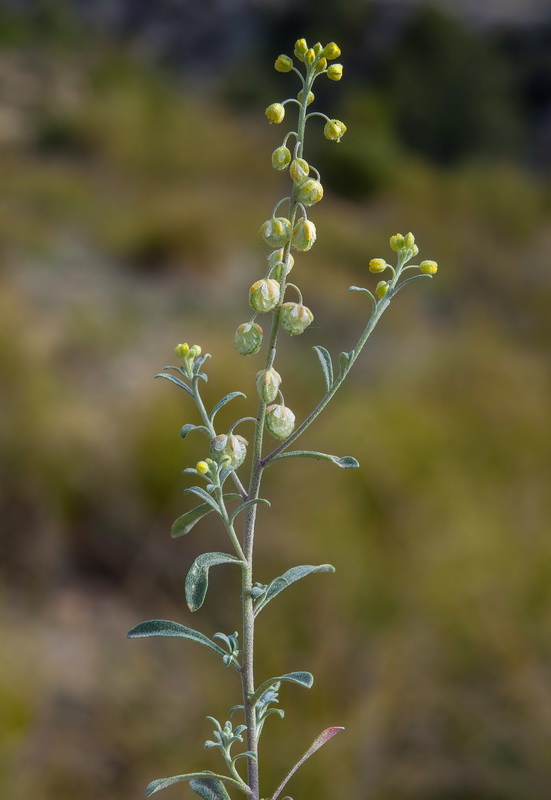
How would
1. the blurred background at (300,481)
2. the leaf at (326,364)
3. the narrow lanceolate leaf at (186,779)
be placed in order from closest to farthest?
the narrow lanceolate leaf at (186,779) → the leaf at (326,364) → the blurred background at (300,481)

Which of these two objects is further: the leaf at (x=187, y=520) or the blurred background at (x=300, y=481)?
the blurred background at (x=300, y=481)

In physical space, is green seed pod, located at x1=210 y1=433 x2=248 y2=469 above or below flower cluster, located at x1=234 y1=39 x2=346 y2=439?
below

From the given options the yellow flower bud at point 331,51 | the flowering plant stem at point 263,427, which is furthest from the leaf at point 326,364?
the yellow flower bud at point 331,51

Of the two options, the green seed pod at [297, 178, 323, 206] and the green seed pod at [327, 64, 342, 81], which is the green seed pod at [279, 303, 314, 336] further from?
the green seed pod at [327, 64, 342, 81]

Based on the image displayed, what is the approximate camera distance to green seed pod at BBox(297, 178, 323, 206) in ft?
1.96

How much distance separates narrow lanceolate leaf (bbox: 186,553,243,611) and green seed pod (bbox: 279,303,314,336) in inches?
7.5

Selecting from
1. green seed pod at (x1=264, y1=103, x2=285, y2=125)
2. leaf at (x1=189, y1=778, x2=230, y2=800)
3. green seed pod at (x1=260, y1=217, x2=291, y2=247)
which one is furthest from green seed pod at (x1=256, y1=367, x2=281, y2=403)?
leaf at (x1=189, y1=778, x2=230, y2=800)

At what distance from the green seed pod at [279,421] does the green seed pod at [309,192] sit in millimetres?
168

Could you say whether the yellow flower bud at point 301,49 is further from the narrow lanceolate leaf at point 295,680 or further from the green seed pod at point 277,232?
the narrow lanceolate leaf at point 295,680

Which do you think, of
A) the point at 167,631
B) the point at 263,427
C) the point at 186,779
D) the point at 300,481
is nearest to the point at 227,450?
the point at 263,427

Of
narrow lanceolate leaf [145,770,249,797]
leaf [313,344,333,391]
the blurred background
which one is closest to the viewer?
narrow lanceolate leaf [145,770,249,797]

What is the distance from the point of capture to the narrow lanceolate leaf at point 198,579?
2.02 ft

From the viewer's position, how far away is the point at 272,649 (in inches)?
129

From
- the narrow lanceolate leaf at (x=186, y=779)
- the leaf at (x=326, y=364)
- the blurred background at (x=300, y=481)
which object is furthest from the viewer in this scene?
the blurred background at (x=300, y=481)
